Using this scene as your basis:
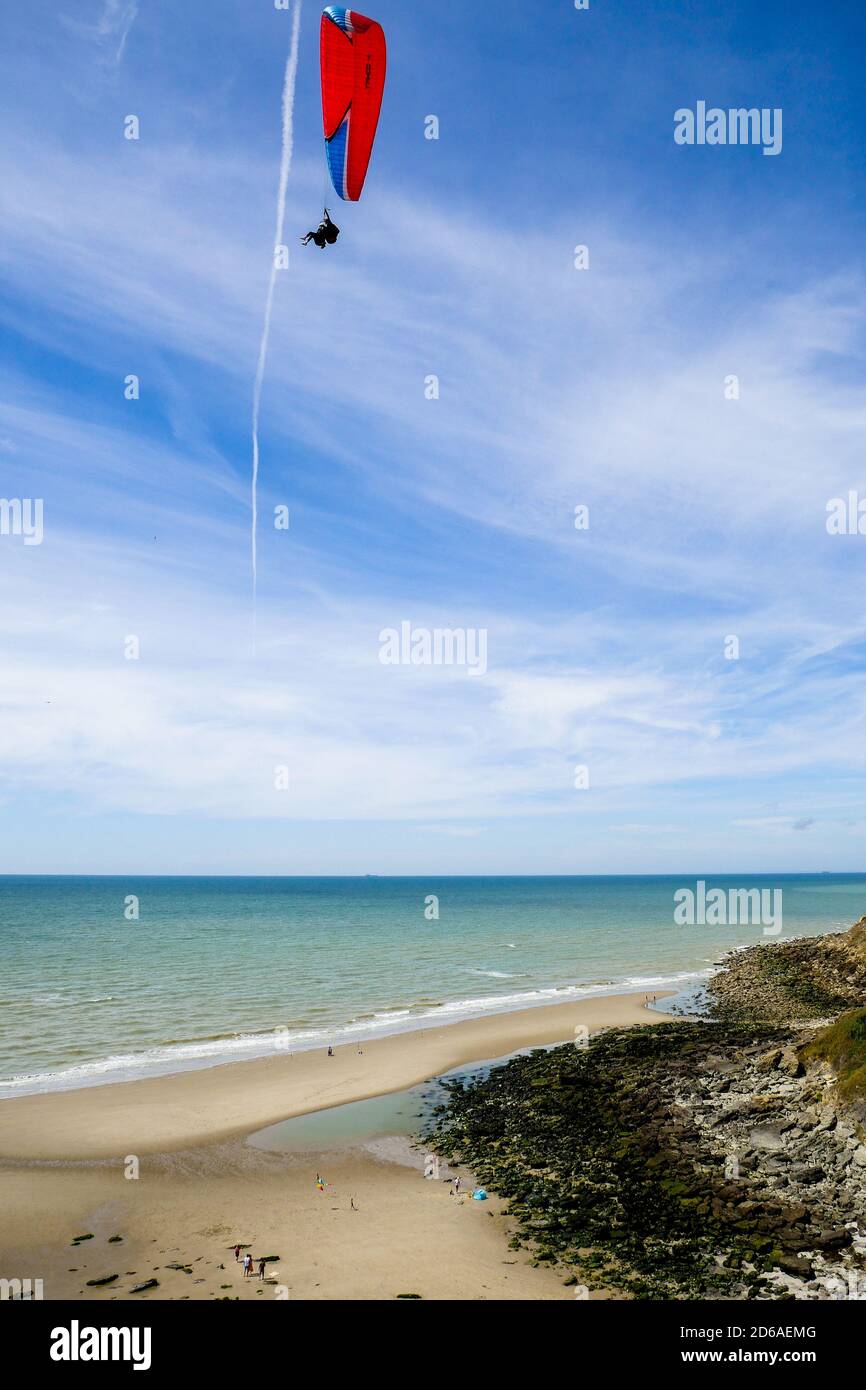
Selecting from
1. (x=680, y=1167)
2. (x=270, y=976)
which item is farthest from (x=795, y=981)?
(x=680, y=1167)

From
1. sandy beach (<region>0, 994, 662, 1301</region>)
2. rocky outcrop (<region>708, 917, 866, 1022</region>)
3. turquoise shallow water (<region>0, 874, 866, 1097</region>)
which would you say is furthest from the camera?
rocky outcrop (<region>708, 917, 866, 1022</region>)

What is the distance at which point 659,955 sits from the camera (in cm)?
8012

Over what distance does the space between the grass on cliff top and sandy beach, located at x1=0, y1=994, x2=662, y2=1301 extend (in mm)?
11540

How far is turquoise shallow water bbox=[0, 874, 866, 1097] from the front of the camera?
39750 mm

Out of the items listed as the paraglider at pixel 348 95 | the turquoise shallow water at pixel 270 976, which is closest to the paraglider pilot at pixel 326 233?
the paraglider at pixel 348 95

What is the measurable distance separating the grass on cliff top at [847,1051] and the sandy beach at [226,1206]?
1154 cm

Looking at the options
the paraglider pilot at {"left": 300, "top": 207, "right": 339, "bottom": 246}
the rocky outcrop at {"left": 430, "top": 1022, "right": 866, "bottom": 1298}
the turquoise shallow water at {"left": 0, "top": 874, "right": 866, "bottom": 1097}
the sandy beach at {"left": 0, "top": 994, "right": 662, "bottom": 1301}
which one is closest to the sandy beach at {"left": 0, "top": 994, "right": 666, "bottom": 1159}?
the sandy beach at {"left": 0, "top": 994, "right": 662, "bottom": 1301}

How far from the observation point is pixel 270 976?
6059 cm

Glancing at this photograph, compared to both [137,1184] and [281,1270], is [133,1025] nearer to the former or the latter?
[137,1184]

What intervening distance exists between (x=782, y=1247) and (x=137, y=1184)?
61.9 feet

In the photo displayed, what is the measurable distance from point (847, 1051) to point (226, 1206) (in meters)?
20.4

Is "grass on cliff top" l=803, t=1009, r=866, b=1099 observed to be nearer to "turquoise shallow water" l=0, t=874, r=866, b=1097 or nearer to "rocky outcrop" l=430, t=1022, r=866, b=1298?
"rocky outcrop" l=430, t=1022, r=866, b=1298

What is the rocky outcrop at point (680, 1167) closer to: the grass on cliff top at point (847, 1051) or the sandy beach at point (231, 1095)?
the grass on cliff top at point (847, 1051)

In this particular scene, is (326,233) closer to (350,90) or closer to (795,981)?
(350,90)
